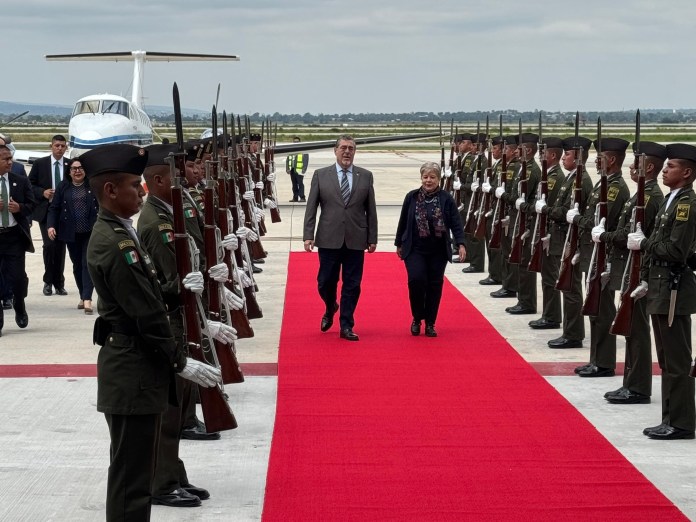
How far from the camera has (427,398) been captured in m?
8.20

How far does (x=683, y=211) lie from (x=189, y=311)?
11.1ft

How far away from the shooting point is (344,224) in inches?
419

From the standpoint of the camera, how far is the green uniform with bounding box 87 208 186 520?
4.59m

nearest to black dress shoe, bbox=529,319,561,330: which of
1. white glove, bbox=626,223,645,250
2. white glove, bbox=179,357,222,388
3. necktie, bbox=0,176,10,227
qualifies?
white glove, bbox=626,223,645,250

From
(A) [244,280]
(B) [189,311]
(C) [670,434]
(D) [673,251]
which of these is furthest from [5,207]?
(C) [670,434]

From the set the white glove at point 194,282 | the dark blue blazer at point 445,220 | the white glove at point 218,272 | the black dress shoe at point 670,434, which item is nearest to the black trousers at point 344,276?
the dark blue blazer at point 445,220

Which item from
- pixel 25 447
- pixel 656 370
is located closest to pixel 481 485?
pixel 25 447

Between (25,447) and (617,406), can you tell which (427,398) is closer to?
(617,406)

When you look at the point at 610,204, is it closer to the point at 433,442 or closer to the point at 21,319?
the point at 433,442

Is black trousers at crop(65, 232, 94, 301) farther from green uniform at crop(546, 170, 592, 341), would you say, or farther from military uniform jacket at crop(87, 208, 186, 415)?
military uniform jacket at crop(87, 208, 186, 415)

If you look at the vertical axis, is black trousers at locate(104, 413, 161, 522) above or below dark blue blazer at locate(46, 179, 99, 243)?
below

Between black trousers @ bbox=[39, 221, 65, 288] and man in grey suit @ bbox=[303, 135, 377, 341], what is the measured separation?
374 cm

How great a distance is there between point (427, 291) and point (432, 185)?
3.35ft

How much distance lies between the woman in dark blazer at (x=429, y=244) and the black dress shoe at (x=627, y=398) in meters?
2.86
